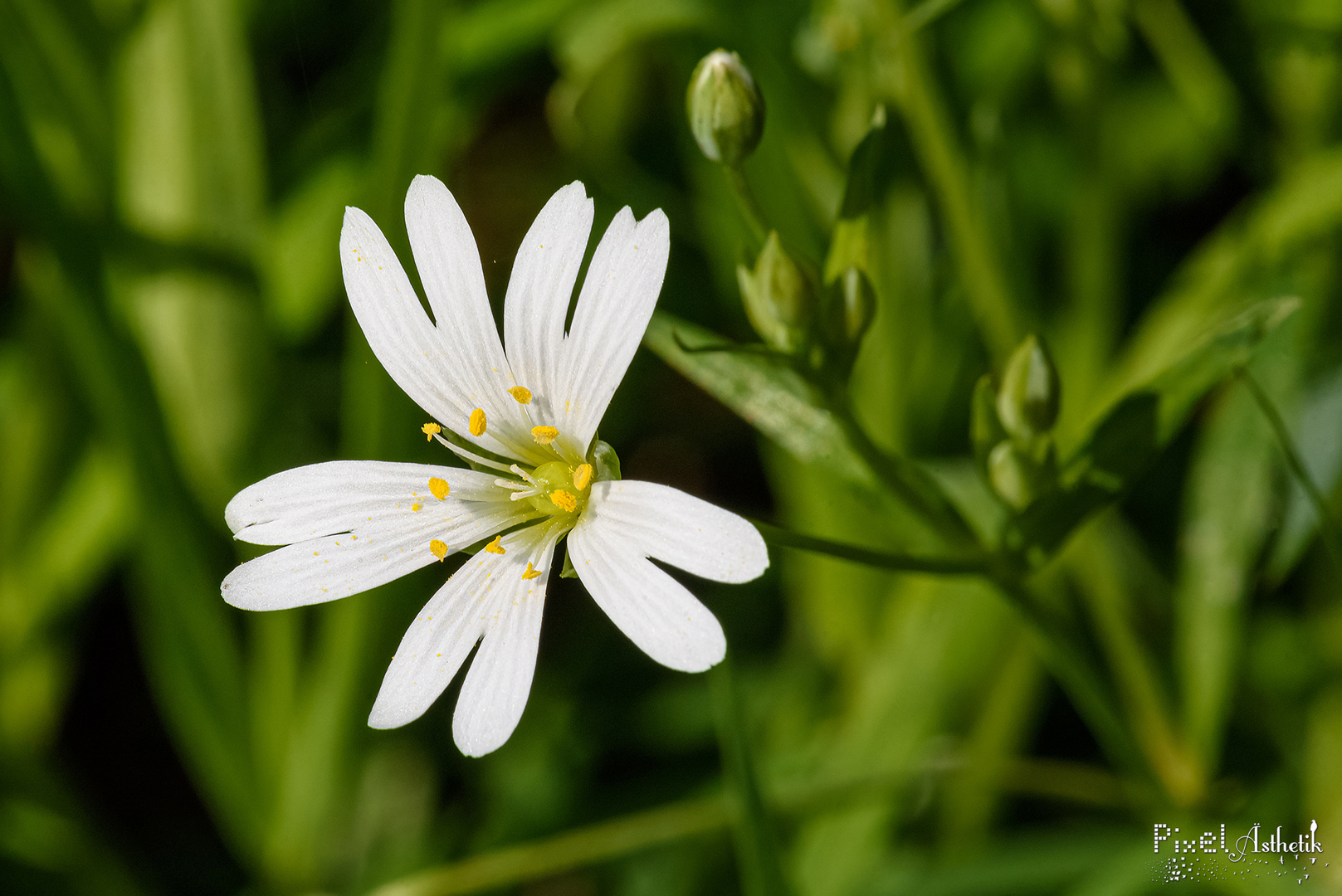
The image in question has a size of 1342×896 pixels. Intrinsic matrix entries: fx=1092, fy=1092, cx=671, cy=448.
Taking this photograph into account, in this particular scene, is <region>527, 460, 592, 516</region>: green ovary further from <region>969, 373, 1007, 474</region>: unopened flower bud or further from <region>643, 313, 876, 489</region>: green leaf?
<region>969, 373, 1007, 474</region>: unopened flower bud

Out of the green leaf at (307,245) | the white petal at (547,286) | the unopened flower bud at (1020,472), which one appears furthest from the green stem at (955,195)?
the green leaf at (307,245)

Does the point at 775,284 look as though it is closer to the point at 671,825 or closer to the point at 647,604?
the point at 647,604

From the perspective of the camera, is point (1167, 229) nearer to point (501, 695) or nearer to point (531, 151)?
point (531, 151)

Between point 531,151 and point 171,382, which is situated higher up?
point 531,151

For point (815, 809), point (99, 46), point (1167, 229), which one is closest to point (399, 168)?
point (99, 46)

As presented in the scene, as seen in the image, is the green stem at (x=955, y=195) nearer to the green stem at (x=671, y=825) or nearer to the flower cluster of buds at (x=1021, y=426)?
the flower cluster of buds at (x=1021, y=426)

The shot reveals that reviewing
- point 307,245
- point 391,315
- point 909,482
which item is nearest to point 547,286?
point 391,315

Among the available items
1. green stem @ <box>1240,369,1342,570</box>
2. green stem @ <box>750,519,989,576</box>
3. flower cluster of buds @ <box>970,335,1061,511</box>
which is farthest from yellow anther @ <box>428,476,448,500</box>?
green stem @ <box>1240,369,1342,570</box>
